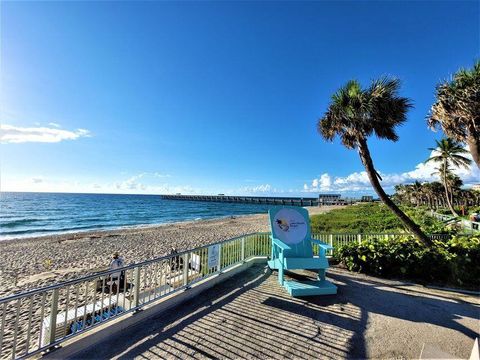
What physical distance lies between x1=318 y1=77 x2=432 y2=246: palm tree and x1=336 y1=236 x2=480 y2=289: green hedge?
0.98 m

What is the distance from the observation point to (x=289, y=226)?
18.3 feet

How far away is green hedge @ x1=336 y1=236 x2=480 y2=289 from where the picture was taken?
4.98m

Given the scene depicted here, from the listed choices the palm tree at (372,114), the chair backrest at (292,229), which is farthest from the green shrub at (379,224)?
the chair backrest at (292,229)

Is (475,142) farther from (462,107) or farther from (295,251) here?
(295,251)

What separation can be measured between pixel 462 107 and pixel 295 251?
5978mm

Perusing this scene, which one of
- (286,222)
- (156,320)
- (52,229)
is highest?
(286,222)

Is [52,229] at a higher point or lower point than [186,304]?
lower

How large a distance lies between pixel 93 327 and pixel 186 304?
1.40 m

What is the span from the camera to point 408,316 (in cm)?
364

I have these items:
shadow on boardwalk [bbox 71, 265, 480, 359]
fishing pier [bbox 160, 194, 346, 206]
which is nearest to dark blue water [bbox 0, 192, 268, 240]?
shadow on boardwalk [bbox 71, 265, 480, 359]

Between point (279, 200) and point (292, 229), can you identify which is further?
point (279, 200)

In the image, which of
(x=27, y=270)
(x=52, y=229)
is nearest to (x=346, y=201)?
(x=52, y=229)

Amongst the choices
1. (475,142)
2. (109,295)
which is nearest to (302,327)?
(109,295)

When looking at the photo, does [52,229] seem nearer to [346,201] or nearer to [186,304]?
[186,304]
